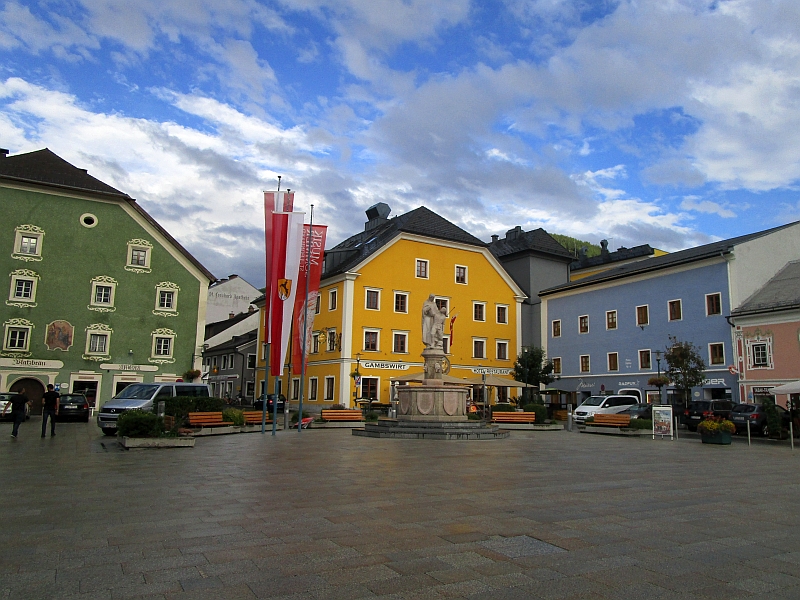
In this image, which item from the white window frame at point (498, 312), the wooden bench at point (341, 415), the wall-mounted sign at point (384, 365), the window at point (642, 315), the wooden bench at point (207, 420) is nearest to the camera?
the wooden bench at point (207, 420)

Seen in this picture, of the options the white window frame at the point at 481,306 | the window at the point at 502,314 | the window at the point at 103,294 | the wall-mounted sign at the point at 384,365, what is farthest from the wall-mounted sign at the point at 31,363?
the window at the point at 502,314

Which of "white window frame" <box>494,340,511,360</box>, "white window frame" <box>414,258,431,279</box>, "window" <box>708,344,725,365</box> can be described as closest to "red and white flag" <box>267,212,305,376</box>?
"white window frame" <box>414,258,431,279</box>

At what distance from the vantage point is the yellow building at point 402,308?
4466 centimetres

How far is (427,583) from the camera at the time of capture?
5.00 m

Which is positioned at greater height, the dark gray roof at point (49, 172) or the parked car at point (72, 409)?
the dark gray roof at point (49, 172)

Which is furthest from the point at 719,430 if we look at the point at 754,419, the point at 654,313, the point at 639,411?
the point at 654,313

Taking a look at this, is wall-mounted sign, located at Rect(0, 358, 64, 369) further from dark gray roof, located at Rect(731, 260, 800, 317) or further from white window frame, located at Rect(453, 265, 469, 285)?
dark gray roof, located at Rect(731, 260, 800, 317)

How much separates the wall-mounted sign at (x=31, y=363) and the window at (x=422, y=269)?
24156 millimetres

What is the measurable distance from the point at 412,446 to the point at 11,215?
3171 cm

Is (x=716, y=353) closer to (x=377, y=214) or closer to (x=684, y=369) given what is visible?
(x=684, y=369)

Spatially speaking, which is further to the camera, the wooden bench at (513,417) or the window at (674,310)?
the window at (674,310)

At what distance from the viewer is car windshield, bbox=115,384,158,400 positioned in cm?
2303

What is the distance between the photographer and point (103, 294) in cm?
3988

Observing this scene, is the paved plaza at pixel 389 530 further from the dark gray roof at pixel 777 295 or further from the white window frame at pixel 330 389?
the white window frame at pixel 330 389
